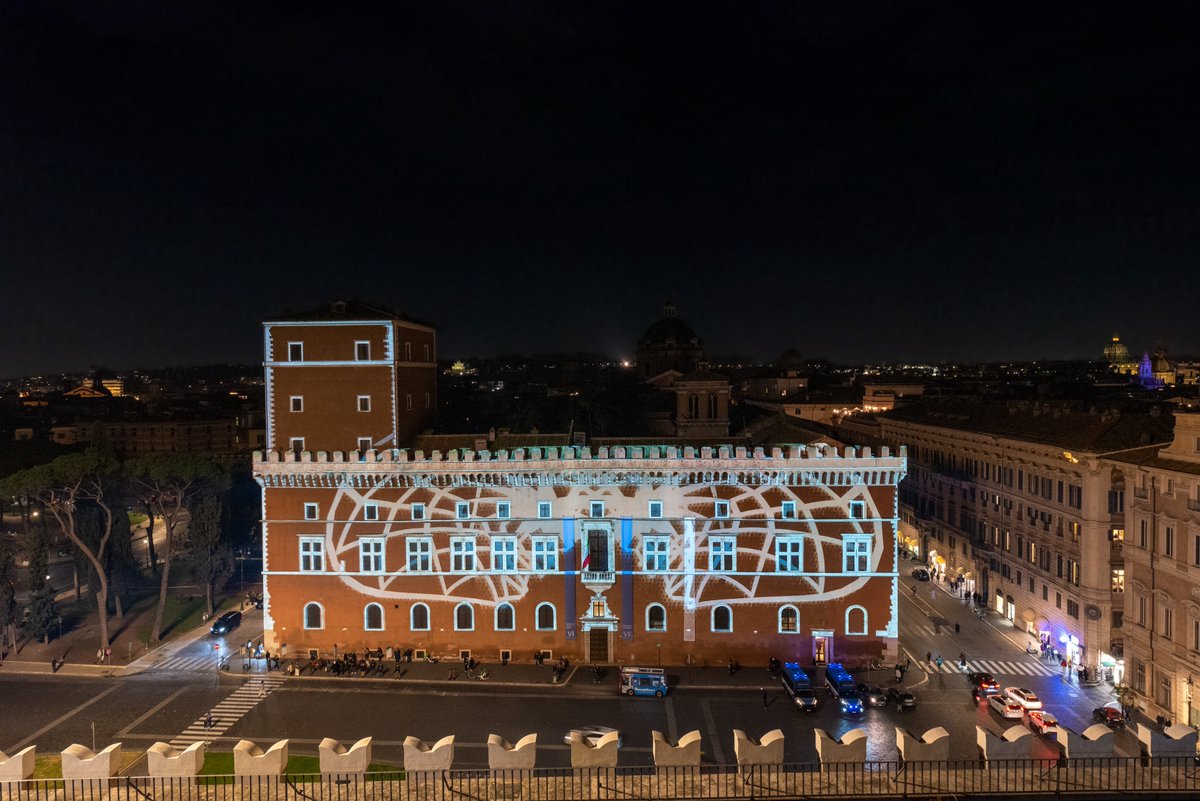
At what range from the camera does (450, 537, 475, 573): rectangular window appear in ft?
128

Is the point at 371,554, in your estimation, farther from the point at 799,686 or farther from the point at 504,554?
the point at 799,686

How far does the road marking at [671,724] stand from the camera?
101ft

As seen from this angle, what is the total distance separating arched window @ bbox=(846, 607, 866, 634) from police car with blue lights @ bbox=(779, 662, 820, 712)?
336 centimetres

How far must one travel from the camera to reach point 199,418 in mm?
104625

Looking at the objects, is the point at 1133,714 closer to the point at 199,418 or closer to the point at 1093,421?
the point at 1093,421

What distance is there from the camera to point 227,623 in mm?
44938

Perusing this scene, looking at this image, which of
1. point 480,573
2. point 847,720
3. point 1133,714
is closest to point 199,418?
point 480,573

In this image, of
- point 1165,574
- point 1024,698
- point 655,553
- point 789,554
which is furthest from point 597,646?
point 1165,574

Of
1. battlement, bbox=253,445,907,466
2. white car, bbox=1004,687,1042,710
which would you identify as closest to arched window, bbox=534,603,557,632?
Result: battlement, bbox=253,445,907,466

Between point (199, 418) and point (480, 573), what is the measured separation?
81.2m

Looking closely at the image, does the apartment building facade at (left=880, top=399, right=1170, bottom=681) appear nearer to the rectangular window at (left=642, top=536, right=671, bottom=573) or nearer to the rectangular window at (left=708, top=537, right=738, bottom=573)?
the rectangular window at (left=708, top=537, right=738, bottom=573)

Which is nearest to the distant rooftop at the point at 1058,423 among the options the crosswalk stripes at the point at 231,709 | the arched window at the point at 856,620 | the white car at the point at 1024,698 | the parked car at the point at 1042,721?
the white car at the point at 1024,698

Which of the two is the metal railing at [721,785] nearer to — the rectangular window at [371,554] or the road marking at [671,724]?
the road marking at [671,724]

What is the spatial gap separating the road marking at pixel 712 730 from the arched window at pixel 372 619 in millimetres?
16668
